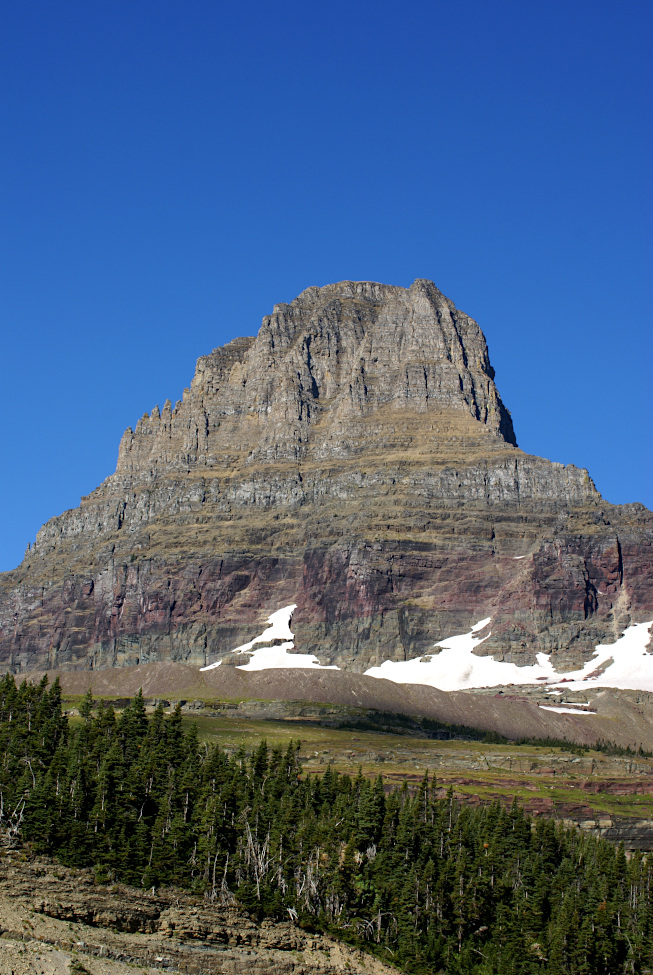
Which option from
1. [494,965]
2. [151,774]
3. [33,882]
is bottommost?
[494,965]

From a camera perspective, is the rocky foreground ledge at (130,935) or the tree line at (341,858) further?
the tree line at (341,858)

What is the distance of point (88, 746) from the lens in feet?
462

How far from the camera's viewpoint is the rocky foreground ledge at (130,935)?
8288 centimetres

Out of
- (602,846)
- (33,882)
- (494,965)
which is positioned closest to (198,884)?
(33,882)

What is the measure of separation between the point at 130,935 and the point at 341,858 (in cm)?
3873

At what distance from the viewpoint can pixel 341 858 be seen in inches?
5017

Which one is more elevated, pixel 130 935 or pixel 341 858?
pixel 341 858

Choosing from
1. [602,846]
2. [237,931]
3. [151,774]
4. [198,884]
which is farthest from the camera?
[602,846]

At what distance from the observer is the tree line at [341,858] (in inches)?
4382

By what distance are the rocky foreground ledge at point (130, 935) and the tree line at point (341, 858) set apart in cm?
356

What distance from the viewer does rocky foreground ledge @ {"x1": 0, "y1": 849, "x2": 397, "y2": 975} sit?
8288cm

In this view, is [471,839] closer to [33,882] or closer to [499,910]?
[499,910]

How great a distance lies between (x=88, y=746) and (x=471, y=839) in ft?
145

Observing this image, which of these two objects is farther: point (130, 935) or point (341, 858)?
point (341, 858)
